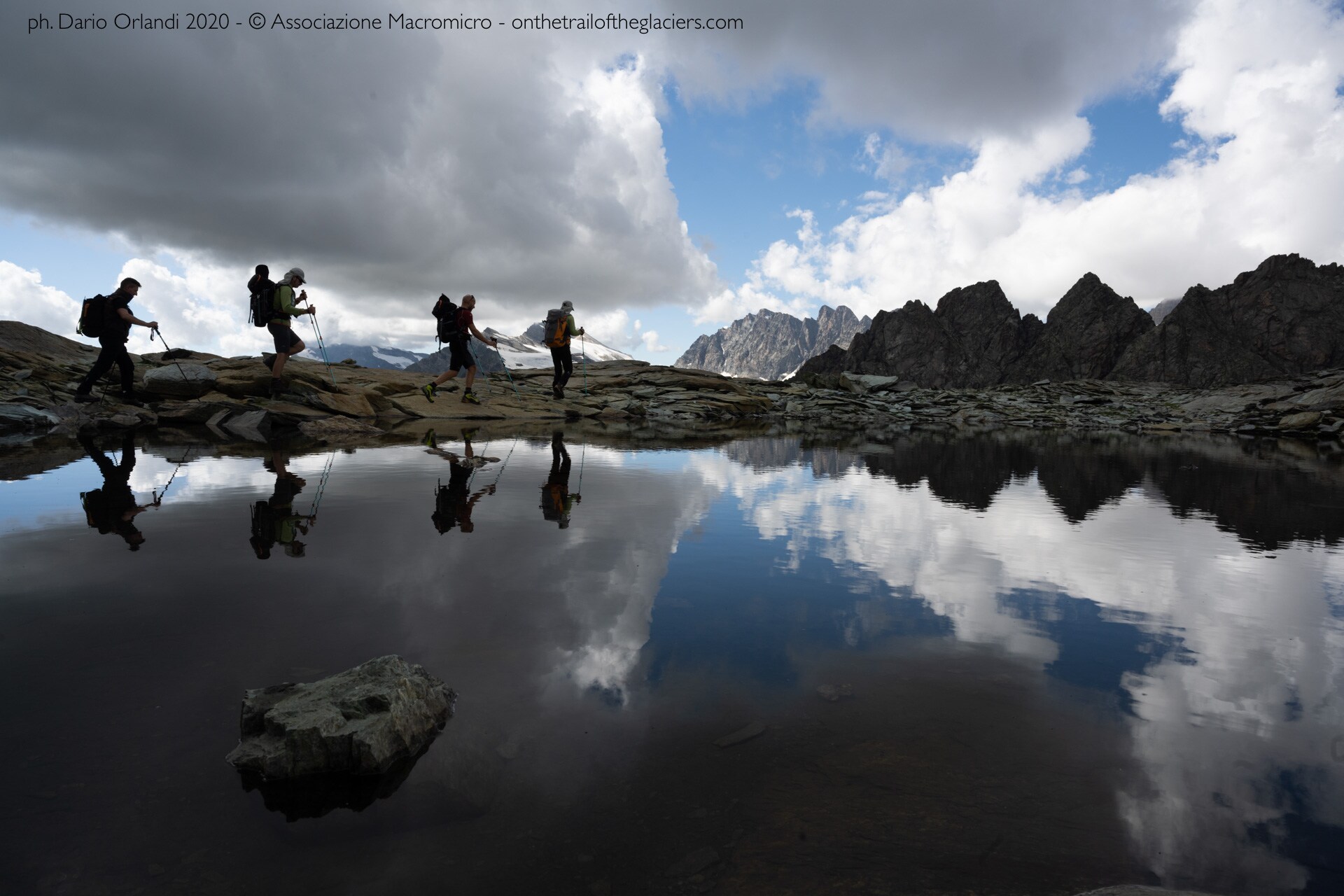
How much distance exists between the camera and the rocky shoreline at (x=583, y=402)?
20656 millimetres

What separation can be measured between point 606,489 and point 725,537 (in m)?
3.62

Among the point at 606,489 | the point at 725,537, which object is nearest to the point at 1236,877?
the point at 725,537

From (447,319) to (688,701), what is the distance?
2282cm

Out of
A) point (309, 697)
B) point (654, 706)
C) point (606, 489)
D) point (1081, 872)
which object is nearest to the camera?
point (1081, 872)

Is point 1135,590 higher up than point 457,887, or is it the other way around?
point 1135,590

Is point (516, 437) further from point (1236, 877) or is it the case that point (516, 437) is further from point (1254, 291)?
point (1254, 291)

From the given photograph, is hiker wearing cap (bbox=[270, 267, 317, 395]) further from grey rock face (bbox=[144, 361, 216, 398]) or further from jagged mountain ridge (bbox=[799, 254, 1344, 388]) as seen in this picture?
jagged mountain ridge (bbox=[799, 254, 1344, 388])

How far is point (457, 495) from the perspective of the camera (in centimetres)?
955

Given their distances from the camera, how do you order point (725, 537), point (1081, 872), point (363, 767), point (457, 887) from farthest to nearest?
point (725, 537) < point (363, 767) < point (1081, 872) < point (457, 887)

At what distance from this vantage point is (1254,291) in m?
105

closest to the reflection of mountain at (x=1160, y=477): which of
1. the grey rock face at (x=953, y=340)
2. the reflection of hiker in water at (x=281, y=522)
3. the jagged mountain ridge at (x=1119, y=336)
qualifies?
the reflection of hiker in water at (x=281, y=522)

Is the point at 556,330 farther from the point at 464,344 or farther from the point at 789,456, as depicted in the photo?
the point at 789,456

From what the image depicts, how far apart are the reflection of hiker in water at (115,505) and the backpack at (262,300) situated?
855 cm

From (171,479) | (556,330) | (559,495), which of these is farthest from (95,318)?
(559,495)
